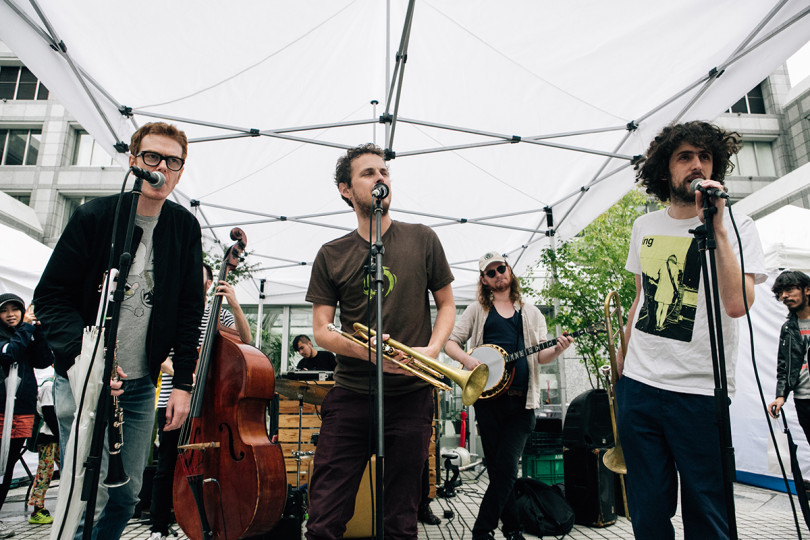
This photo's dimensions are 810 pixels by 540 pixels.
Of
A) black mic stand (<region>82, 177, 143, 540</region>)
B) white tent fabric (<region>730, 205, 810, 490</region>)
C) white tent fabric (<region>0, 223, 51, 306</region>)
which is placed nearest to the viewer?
black mic stand (<region>82, 177, 143, 540</region>)

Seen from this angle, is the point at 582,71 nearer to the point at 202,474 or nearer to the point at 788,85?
the point at 202,474

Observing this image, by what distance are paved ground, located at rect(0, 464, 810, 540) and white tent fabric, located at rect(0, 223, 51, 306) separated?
3.09 metres

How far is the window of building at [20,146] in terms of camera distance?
20031 millimetres

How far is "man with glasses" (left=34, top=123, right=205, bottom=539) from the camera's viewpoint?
2338mm

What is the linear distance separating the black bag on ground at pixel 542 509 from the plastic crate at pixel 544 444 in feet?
3.65

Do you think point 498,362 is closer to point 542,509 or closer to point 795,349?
point 542,509

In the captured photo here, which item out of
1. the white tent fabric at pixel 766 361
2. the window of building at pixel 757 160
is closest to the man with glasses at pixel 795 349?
the white tent fabric at pixel 766 361

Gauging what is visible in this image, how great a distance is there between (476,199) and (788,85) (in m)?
24.1

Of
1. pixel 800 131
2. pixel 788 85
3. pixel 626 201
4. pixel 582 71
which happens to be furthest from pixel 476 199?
pixel 788 85

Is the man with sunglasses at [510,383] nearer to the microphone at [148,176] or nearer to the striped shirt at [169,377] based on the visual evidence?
the striped shirt at [169,377]

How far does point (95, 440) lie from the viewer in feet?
5.82

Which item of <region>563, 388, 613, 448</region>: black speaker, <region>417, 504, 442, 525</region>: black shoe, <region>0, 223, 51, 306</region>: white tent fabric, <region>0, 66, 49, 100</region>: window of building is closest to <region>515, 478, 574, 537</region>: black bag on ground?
<region>563, 388, 613, 448</region>: black speaker

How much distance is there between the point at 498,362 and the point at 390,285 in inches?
83.4

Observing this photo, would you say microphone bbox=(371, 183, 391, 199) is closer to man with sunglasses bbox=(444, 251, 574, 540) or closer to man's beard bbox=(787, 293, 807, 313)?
man with sunglasses bbox=(444, 251, 574, 540)
